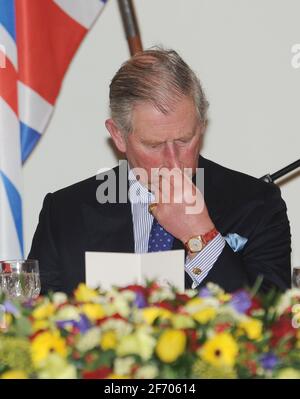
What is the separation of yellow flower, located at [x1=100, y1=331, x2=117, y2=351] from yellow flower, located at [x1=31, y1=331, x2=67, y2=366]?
52 mm

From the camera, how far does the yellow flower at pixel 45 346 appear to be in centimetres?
110

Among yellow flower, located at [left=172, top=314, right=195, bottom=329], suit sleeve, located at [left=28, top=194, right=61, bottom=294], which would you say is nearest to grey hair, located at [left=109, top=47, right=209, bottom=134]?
suit sleeve, located at [left=28, top=194, right=61, bottom=294]

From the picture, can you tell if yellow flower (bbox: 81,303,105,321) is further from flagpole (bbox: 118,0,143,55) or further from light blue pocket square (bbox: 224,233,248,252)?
flagpole (bbox: 118,0,143,55)

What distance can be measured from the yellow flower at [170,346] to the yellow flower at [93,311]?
15 cm

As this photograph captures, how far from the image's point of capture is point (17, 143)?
11.3ft

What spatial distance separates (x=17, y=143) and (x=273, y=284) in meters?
1.45

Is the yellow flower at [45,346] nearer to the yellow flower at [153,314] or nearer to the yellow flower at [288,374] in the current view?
the yellow flower at [153,314]

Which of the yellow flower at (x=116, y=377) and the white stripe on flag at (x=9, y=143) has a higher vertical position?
the white stripe on flag at (x=9, y=143)

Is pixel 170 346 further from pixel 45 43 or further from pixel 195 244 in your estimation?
pixel 45 43

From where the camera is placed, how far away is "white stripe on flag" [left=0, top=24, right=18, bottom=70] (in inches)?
135

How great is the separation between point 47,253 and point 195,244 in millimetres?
671

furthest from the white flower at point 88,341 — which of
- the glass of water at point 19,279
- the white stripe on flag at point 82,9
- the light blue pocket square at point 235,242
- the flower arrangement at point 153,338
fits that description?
the white stripe on flag at point 82,9

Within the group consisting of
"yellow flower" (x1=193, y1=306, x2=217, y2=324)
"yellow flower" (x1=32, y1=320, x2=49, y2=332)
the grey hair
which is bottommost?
"yellow flower" (x1=32, y1=320, x2=49, y2=332)

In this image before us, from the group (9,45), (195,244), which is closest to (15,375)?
(195,244)
